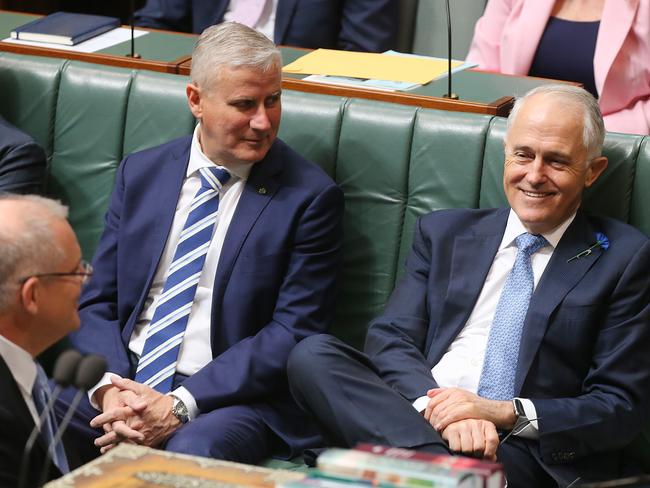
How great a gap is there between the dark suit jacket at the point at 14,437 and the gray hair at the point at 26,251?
128mm

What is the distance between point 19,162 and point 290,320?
906 millimetres

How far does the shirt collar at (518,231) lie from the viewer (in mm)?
2855

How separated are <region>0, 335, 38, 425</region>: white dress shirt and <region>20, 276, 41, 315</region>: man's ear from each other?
0.07m

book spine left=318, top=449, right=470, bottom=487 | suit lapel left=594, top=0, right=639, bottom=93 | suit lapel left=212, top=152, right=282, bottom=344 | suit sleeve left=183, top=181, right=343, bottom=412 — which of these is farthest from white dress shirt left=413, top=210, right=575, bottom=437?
book spine left=318, top=449, right=470, bottom=487

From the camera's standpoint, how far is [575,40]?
3.78m

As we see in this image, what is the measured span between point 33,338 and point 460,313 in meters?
1.10

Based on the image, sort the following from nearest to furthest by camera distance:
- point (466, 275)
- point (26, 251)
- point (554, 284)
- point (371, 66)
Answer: point (26, 251)
point (554, 284)
point (466, 275)
point (371, 66)

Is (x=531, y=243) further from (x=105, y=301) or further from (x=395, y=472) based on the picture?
(x=395, y=472)

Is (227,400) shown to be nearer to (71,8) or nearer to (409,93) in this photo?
(409,93)

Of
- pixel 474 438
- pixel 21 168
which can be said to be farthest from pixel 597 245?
pixel 21 168

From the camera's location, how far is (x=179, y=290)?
119 inches

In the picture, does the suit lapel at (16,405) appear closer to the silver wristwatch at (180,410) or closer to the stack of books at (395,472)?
the stack of books at (395,472)

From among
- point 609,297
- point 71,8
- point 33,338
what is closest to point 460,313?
point 609,297

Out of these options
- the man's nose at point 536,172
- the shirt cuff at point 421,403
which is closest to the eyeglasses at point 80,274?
the shirt cuff at point 421,403
